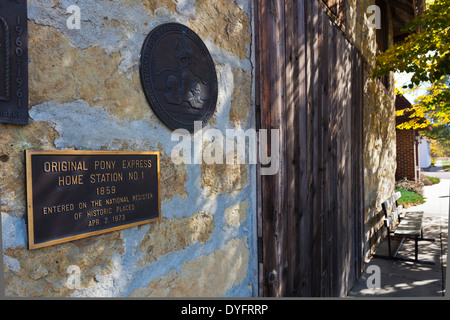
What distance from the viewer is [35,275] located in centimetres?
102

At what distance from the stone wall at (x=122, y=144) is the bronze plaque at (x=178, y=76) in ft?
0.15

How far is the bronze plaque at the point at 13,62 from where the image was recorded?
95cm

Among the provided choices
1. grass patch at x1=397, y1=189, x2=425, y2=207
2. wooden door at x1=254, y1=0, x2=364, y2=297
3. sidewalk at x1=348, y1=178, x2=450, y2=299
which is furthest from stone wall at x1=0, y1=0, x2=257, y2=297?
grass patch at x1=397, y1=189, x2=425, y2=207

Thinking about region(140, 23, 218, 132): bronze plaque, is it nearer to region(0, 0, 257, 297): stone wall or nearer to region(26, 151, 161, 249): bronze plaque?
region(0, 0, 257, 297): stone wall

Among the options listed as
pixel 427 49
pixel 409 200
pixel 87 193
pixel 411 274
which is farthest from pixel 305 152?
pixel 409 200

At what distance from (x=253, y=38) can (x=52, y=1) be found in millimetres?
1450

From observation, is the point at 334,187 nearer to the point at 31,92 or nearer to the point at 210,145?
the point at 210,145

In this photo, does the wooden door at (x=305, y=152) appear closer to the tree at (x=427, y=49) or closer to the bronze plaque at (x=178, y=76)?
the bronze plaque at (x=178, y=76)

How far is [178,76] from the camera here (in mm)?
1549

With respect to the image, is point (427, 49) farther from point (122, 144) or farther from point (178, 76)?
point (122, 144)

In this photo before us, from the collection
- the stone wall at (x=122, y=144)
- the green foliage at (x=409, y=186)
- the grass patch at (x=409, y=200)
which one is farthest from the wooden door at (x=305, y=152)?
the green foliage at (x=409, y=186)

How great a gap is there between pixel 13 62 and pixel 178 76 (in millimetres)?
730

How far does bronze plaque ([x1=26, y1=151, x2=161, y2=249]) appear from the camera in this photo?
3.35ft

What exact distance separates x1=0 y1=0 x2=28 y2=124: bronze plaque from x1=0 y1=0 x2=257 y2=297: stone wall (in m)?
0.03
